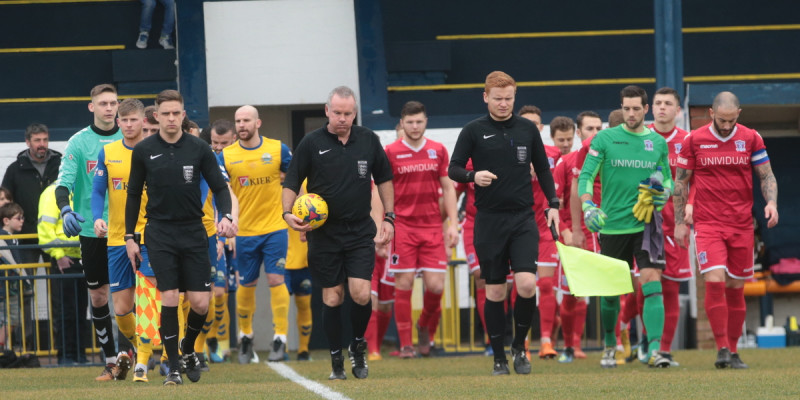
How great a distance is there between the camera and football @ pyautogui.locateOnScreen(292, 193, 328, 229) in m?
8.65

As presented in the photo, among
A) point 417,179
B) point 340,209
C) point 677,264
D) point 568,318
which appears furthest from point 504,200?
point 568,318

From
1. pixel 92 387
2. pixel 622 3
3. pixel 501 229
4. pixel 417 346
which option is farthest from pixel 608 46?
pixel 92 387

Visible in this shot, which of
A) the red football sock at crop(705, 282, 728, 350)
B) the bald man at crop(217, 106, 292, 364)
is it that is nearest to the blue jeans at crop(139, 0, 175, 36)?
the bald man at crop(217, 106, 292, 364)

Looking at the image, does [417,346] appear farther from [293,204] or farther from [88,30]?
[88,30]

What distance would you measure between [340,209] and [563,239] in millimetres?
2963

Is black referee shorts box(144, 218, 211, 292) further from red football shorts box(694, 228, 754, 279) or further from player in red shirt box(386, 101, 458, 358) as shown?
red football shorts box(694, 228, 754, 279)

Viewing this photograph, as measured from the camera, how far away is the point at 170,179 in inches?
344

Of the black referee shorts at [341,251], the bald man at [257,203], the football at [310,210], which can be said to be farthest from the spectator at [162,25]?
the football at [310,210]

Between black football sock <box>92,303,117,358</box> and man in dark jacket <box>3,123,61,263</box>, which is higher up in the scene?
man in dark jacket <box>3,123,61,263</box>

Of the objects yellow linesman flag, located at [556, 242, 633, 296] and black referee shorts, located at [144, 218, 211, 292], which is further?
yellow linesman flag, located at [556, 242, 633, 296]

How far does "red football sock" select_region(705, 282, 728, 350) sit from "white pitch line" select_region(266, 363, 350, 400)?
10.5 ft

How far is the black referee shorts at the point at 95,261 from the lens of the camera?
9.91m

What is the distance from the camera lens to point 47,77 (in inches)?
680

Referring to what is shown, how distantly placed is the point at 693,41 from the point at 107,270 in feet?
36.2
